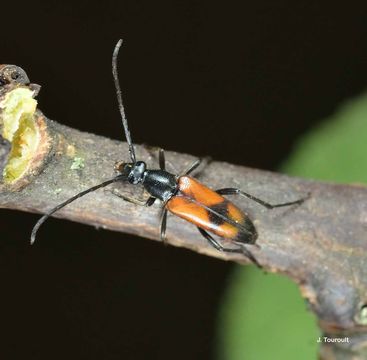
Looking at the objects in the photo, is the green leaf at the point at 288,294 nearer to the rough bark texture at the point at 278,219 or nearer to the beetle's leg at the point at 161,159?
the rough bark texture at the point at 278,219

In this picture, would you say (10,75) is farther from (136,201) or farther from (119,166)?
(136,201)

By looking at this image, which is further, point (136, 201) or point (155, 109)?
point (155, 109)

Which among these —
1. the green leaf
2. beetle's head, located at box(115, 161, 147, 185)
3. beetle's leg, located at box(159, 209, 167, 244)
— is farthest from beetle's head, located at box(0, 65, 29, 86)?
the green leaf

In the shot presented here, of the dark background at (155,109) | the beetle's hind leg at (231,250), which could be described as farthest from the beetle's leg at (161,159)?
the dark background at (155,109)

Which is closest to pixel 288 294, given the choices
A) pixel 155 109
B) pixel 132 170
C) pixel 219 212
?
pixel 219 212

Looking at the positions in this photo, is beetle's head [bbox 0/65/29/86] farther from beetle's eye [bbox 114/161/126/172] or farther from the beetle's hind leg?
the beetle's hind leg
